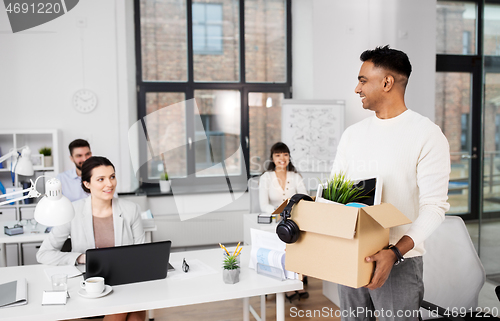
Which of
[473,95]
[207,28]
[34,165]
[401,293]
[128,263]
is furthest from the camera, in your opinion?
[473,95]

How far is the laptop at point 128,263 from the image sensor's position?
1800 mm

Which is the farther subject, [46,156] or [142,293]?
[46,156]

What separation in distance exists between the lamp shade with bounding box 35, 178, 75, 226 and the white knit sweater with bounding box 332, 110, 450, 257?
1.08 metres

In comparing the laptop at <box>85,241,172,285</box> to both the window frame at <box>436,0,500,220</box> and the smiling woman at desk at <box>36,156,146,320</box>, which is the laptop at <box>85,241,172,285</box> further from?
the window frame at <box>436,0,500,220</box>

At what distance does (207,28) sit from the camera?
5352mm

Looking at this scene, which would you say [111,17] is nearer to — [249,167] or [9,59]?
[9,59]

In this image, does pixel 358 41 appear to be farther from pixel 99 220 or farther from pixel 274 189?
pixel 99 220

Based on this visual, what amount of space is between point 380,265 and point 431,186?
1.09ft

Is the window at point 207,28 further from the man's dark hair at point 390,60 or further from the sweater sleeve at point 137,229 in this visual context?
the man's dark hair at point 390,60

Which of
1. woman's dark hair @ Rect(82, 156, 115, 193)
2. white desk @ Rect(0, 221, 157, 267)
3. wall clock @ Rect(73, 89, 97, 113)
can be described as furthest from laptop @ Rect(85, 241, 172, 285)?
wall clock @ Rect(73, 89, 97, 113)

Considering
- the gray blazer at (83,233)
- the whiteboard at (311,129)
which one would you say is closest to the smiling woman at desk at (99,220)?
the gray blazer at (83,233)

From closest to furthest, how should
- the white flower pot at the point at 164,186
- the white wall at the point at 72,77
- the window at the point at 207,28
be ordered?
the white wall at the point at 72,77
the white flower pot at the point at 164,186
the window at the point at 207,28

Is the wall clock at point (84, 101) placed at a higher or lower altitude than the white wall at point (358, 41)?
lower

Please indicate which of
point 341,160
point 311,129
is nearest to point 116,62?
point 311,129
